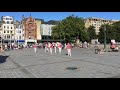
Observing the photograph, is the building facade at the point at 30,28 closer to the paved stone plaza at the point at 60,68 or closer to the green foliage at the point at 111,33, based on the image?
the green foliage at the point at 111,33

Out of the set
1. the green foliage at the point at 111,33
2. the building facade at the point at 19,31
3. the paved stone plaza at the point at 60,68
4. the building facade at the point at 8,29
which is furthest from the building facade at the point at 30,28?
the paved stone plaza at the point at 60,68

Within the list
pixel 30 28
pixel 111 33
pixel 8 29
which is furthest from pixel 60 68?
pixel 111 33

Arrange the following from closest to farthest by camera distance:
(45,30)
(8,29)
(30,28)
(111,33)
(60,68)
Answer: (60,68) < (8,29) < (30,28) < (111,33) < (45,30)

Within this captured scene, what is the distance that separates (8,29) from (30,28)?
1061cm

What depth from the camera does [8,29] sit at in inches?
3787

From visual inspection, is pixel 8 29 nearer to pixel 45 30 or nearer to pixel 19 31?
pixel 19 31

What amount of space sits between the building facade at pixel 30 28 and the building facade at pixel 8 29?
6.34 m
